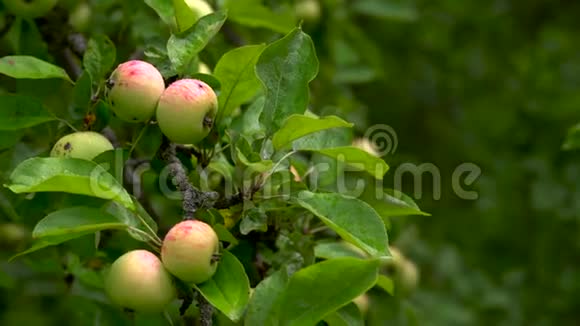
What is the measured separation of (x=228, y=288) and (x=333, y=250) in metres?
0.36

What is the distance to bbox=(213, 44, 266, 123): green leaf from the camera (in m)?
1.27

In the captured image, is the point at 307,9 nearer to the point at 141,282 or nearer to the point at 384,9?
the point at 384,9

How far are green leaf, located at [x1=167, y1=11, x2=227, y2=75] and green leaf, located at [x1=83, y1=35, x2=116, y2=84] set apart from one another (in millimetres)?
118

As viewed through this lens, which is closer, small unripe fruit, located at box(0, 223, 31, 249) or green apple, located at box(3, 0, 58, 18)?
green apple, located at box(3, 0, 58, 18)

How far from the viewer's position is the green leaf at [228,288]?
3.65 feet

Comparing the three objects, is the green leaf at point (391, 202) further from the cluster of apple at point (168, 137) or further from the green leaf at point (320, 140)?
the cluster of apple at point (168, 137)

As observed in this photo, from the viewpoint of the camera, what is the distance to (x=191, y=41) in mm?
A: 1245

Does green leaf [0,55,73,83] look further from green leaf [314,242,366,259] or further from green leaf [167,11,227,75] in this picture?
green leaf [314,242,366,259]

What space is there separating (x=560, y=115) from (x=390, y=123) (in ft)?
2.32

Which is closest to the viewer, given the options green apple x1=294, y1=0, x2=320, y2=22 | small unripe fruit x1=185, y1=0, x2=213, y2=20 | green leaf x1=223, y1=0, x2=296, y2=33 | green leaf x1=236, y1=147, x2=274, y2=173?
green leaf x1=236, y1=147, x2=274, y2=173

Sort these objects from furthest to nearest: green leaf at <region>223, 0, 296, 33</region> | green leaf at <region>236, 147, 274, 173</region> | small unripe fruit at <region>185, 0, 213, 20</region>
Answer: green leaf at <region>223, 0, 296, 33</region> → small unripe fruit at <region>185, 0, 213, 20</region> → green leaf at <region>236, 147, 274, 173</region>

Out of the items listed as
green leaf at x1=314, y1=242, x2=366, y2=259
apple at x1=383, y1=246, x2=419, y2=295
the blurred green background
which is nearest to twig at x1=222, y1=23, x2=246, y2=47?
the blurred green background

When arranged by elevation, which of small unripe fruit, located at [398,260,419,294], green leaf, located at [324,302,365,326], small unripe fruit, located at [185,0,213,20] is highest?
small unripe fruit, located at [185,0,213,20]

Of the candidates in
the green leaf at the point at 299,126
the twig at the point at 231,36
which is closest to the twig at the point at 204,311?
the green leaf at the point at 299,126
